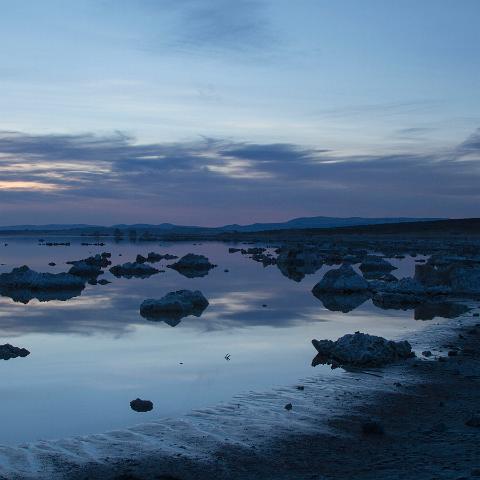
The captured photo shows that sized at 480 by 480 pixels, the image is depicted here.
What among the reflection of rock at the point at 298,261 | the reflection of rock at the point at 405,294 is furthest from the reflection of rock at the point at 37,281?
the reflection of rock at the point at 298,261

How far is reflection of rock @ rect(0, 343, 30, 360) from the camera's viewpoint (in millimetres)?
15680

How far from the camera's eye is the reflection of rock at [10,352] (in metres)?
15.7

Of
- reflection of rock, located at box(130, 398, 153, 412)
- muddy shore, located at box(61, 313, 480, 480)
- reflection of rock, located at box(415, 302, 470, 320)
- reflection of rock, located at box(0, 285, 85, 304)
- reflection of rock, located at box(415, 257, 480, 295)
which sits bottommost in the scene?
reflection of rock, located at box(0, 285, 85, 304)

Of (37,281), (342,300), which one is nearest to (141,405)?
(342,300)

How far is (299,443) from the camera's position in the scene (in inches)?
357

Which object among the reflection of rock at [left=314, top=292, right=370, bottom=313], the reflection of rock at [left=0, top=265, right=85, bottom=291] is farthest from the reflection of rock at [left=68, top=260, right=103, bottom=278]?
the reflection of rock at [left=314, top=292, right=370, bottom=313]

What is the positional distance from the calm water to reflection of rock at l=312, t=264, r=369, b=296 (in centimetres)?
156

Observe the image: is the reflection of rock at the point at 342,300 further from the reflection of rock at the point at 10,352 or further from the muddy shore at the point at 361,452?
the muddy shore at the point at 361,452

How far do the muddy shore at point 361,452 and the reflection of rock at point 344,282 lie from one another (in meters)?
18.2

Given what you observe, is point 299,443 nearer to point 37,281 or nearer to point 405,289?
point 405,289

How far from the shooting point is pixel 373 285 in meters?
31.0

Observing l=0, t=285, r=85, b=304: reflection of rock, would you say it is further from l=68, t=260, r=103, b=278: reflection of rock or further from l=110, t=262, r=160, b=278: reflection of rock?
l=110, t=262, r=160, b=278: reflection of rock

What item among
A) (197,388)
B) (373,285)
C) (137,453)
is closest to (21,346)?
(197,388)

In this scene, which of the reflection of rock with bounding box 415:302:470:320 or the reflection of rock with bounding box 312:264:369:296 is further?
the reflection of rock with bounding box 312:264:369:296
